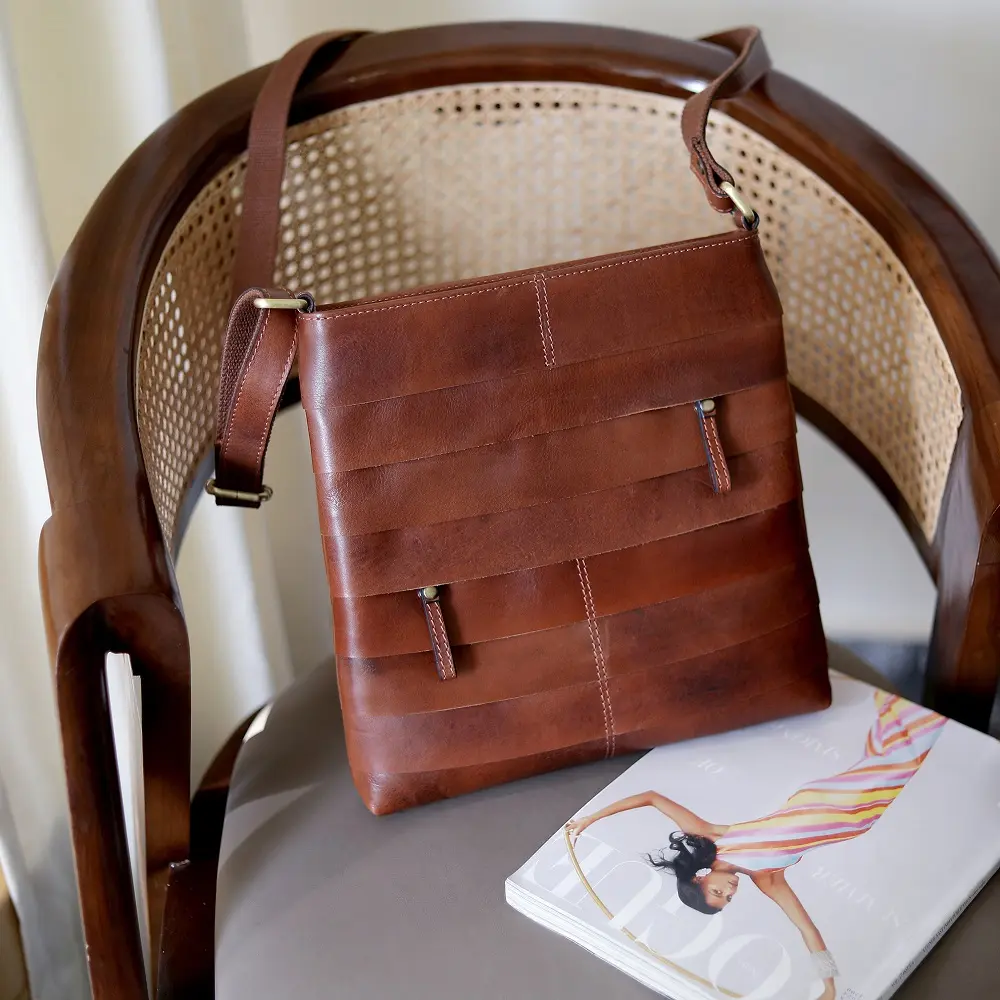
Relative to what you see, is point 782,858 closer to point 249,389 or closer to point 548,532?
point 548,532

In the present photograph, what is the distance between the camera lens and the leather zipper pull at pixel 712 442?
643 millimetres

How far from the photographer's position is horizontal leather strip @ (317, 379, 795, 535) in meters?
0.60

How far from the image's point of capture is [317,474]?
0.60 meters

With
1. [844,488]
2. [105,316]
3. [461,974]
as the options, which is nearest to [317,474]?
[105,316]

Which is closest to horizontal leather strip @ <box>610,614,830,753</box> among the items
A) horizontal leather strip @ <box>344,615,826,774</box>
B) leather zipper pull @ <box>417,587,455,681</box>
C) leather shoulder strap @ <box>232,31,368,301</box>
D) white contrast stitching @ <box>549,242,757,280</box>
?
horizontal leather strip @ <box>344,615,826,774</box>

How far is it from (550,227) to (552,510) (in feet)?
1.09

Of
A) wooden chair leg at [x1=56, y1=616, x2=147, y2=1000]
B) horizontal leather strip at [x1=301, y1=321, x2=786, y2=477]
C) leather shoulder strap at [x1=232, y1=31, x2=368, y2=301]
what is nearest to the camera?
wooden chair leg at [x1=56, y1=616, x2=147, y2=1000]

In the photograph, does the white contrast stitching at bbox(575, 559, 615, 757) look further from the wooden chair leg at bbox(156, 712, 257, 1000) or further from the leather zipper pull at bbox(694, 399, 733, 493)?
the wooden chair leg at bbox(156, 712, 257, 1000)

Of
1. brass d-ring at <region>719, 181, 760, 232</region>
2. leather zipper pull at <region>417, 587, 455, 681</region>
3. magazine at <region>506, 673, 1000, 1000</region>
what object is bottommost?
magazine at <region>506, 673, 1000, 1000</region>

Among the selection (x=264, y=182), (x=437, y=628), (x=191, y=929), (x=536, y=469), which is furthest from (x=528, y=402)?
(x=191, y=929)

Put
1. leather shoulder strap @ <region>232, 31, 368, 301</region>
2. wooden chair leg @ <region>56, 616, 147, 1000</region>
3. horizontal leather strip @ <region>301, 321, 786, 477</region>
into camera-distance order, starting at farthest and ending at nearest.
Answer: leather shoulder strap @ <region>232, 31, 368, 301</region> < horizontal leather strip @ <region>301, 321, 786, 477</region> < wooden chair leg @ <region>56, 616, 147, 1000</region>

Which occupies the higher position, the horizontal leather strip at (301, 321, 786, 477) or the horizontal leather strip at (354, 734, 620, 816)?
the horizontal leather strip at (301, 321, 786, 477)

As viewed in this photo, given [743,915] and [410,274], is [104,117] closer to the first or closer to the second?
[410,274]

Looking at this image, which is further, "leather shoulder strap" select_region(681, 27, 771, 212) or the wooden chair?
"leather shoulder strap" select_region(681, 27, 771, 212)
